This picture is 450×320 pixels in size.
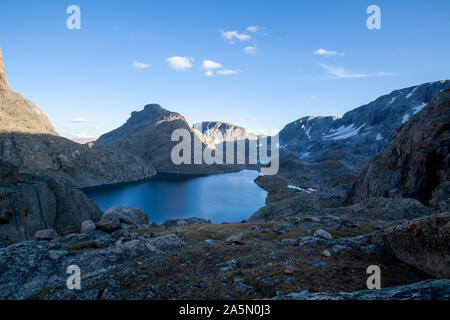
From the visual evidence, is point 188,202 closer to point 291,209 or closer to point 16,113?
point 291,209

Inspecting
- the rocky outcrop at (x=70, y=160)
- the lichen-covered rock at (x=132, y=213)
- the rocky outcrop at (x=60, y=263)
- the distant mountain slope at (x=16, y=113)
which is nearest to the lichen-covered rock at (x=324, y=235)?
the rocky outcrop at (x=60, y=263)

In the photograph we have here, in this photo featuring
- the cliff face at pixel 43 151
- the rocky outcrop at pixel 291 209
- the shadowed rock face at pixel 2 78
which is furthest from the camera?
the shadowed rock face at pixel 2 78

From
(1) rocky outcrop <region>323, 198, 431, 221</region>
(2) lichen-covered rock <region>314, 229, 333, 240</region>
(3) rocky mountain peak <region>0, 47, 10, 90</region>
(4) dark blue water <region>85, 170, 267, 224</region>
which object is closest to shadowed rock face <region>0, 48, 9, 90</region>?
(3) rocky mountain peak <region>0, 47, 10, 90</region>

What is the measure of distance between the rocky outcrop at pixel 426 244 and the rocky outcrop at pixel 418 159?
81.7 feet

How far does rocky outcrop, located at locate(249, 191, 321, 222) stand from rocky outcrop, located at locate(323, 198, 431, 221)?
294cm

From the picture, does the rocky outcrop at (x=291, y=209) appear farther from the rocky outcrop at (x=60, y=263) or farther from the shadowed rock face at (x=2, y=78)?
the shadowed rock face at (x=2, y=78)

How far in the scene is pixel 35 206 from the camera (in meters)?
22.2

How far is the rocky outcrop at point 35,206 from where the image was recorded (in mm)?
19172

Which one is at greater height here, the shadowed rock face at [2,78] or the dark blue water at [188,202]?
the shadowed rock face at [2,78]

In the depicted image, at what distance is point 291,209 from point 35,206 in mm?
27079

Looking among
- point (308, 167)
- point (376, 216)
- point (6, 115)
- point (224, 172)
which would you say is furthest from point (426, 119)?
point (224, 172)

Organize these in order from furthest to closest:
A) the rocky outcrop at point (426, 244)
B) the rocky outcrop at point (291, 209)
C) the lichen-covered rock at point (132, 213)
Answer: the rocky outcrop at point (291, 209) < the lichen-covered rock at point (132, 213) < the rocky outcrop at point (426, 244)
